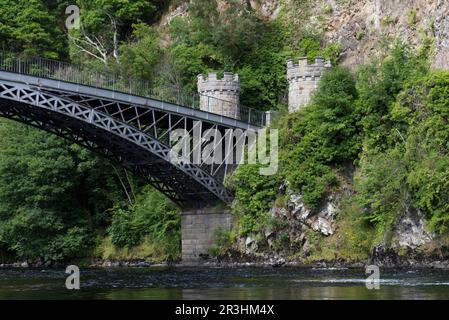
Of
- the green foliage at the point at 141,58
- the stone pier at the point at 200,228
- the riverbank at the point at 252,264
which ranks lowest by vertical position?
the riverbank at the point at 252,264

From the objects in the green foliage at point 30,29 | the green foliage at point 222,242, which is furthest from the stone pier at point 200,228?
the green foliage at point 30,29

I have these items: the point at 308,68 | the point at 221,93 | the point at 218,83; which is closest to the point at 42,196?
the point at 221,93

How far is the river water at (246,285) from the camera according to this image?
2439 centimetres

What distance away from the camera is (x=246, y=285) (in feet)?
95.7

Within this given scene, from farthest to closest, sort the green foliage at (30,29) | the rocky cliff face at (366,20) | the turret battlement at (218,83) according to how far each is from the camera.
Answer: the green foliage at (30,29), the turret battlement at (218,83), the rocky cliff face at (366,20)

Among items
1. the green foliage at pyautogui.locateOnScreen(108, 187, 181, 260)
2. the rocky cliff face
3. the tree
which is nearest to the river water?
the green foliage at pyautogui.locateOnScreen(108, 187, 181, 260)

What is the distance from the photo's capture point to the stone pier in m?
46.8

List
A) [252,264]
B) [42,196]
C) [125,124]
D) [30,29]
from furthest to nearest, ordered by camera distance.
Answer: [30,29] → [42,196] → [125,124] → [252,264]

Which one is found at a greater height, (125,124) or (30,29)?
(30,29)

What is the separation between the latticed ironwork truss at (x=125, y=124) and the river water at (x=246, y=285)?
7.55 meters

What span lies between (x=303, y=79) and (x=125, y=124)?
10177mm

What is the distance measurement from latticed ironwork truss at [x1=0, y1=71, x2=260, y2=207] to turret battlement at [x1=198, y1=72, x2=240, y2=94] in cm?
331

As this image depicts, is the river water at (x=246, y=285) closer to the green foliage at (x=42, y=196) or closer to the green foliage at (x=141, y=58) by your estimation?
the green foliage at (x=42, y=196)

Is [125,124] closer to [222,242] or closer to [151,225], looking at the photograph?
[222,242]
